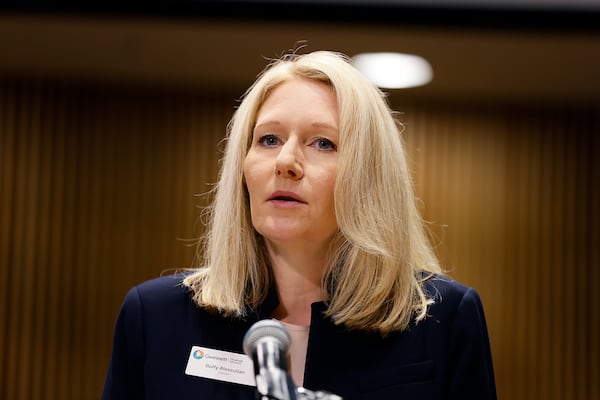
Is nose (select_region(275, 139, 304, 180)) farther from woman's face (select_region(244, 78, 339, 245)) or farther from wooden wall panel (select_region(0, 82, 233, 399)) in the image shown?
wooden wall panel (select_region(0, 82, 233, 399))

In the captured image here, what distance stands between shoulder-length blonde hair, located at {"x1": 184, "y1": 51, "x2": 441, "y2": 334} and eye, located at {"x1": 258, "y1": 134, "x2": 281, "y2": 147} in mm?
56

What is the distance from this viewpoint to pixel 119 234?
4.93 metres

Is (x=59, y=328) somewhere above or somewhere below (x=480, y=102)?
below

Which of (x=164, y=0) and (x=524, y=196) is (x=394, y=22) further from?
(x=524, y=196)

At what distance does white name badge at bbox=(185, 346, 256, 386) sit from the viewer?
54.2 inches

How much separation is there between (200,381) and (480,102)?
4221 mm

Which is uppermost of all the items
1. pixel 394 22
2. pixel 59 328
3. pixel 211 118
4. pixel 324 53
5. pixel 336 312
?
pixel 394 22

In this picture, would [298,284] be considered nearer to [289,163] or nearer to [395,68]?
[289,163]

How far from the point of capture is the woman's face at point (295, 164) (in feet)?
4.49

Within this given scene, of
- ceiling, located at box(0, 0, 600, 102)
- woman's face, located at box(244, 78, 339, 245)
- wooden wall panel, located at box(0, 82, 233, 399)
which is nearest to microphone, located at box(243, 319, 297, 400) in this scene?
woman's face, located at box(244, 78, 339, 245)

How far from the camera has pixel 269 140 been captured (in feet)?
4.76

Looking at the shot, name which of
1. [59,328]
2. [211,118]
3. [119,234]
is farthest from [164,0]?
[59,328]

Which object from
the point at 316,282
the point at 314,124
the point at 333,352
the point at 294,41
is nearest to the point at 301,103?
the point at 314,124

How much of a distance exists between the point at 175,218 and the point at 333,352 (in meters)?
3.70
